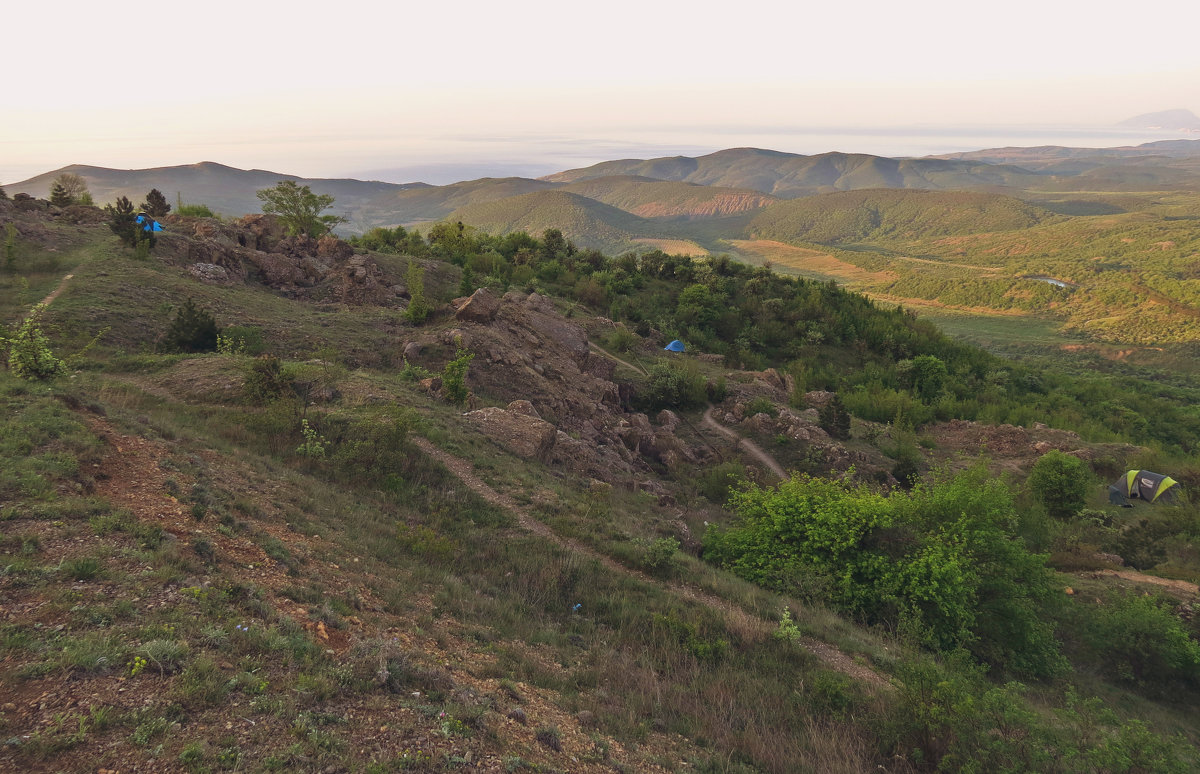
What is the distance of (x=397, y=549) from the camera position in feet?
26.6

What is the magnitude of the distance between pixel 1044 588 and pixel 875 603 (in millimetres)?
3531

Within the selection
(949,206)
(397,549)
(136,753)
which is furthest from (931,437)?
(949,206)

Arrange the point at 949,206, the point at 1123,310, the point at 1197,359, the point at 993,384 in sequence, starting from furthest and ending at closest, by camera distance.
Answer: the point at 949,206 → the point at 1123,310 → the point at 1197,359 → the point at 993,384

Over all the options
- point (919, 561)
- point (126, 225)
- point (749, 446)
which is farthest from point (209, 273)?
point (919, 561)

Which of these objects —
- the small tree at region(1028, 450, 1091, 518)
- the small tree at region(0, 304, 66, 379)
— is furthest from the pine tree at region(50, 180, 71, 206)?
the small tree at region(1028, 450, 1091, 518)

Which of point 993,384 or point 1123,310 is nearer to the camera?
point 993,384

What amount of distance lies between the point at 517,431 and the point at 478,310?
7576 mm

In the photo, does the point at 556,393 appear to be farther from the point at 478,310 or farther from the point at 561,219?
the point at 561,219

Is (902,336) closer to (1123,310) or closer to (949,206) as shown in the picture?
(1123,310)

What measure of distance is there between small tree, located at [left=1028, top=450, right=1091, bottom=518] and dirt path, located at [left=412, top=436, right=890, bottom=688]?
1539 centimetres

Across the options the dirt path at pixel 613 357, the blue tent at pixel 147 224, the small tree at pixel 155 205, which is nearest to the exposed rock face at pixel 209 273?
the blue tent at pixel 147 224

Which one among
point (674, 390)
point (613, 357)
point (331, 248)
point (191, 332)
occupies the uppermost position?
point (331, 248)

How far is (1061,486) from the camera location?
56.8 feet

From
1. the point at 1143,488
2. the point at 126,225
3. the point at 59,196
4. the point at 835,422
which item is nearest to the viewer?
the point at 1143,488
